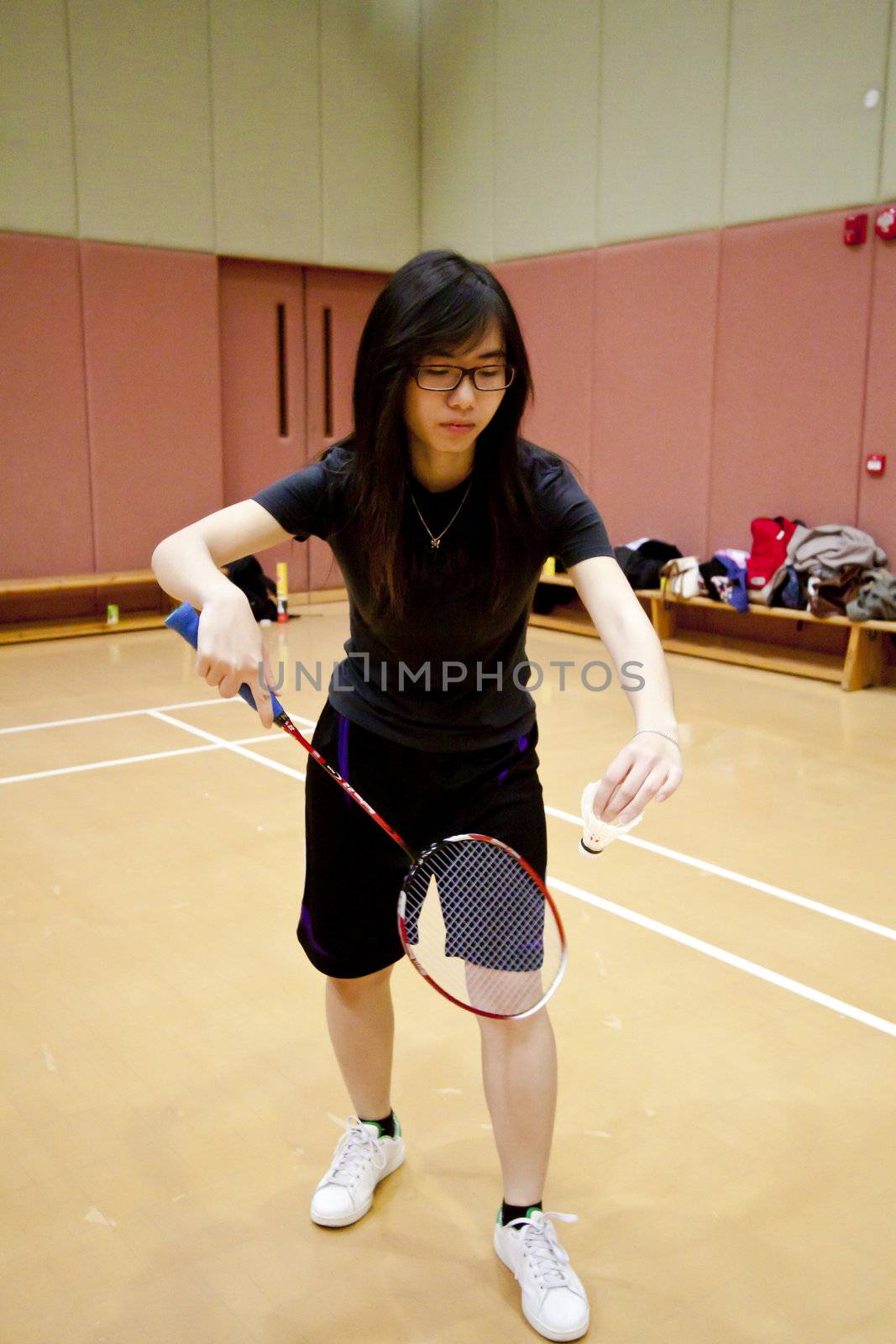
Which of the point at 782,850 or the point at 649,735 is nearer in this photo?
the point at 649,735

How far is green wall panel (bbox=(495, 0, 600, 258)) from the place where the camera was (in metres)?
9.20

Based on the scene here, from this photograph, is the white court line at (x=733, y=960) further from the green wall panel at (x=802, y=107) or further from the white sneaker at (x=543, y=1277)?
the green wall panel at (x=802, y=107)

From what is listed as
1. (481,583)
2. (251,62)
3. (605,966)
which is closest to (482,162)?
(251,62)

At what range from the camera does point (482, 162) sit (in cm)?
1021

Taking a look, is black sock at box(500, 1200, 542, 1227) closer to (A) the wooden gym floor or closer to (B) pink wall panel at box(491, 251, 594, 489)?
(A) the wooden gym floor

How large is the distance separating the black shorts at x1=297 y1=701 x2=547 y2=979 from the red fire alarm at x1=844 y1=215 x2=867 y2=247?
21.7 ft

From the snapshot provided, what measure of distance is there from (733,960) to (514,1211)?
1.48 m

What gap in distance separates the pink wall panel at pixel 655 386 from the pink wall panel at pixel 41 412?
167 inches

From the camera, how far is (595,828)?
1.65 meters

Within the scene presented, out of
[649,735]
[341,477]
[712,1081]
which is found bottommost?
[712,1081]

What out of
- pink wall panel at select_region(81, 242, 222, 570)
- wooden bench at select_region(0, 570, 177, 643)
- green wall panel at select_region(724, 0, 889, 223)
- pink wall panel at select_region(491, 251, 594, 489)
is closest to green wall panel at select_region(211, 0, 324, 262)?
pink wall panel at select_region(81, 242, 222, 570)

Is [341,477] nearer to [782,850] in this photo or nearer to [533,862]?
[533,862]

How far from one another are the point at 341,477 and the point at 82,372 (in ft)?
26.3

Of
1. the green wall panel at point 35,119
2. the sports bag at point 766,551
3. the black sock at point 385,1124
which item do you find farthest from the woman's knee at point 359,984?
the green wall panel at point 35,119
